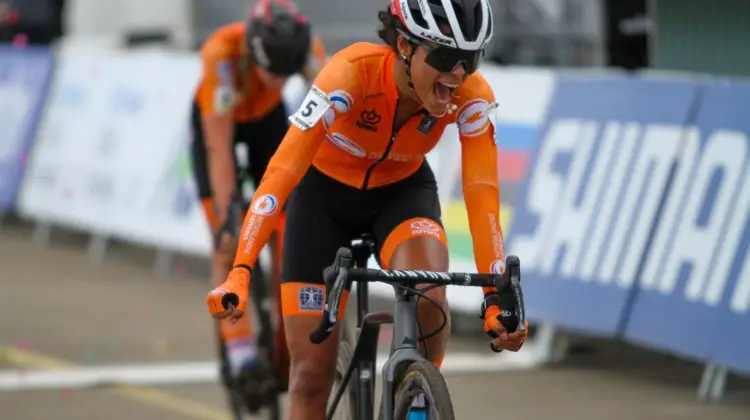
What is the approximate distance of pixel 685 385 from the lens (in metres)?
9.12

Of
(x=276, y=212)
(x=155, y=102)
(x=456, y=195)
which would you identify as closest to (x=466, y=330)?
(x=456, y=195)

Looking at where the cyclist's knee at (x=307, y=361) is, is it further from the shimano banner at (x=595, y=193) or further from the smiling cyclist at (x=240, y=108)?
the shimano banner at (x=595, y=193)

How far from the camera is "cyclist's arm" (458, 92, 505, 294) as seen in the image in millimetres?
5434

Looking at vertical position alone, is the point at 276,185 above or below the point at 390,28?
below

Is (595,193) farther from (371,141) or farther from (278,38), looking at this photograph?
(371,141)

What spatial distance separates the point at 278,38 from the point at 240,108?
748 mm

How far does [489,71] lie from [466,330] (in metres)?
1.82

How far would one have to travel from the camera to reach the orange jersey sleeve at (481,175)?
214 inches

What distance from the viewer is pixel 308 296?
577 cm

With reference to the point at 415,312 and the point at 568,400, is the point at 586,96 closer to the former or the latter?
the point at 568,400

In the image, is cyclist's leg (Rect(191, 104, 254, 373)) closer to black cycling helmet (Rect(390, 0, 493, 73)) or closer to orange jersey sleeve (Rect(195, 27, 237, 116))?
orange jersey sleeve (Rect(195, 27, 237, 116))

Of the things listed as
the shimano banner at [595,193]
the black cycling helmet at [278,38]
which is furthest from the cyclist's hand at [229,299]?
the shimano banner at [595,193]

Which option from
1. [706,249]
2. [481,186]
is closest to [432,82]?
[481,186]

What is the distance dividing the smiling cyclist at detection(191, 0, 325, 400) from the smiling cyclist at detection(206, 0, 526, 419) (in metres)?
1.72
